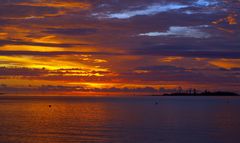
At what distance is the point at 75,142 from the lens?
46188 mm

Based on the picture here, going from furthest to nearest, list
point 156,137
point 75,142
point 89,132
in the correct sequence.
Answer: point 89,132, point 156,137, point 75,142

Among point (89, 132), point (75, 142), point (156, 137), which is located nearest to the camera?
point (75, 142)

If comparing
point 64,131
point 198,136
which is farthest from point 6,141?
point 198,136

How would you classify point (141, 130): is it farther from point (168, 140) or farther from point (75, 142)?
point (75, 142)

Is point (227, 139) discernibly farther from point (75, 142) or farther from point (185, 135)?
point (75, 142)

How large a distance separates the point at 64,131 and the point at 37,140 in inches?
377

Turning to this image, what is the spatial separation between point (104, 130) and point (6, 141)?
633 inches

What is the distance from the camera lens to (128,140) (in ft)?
158

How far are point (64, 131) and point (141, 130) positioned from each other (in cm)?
1122

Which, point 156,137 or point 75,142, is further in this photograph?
point 156,137

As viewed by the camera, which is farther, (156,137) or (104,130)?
(104,130)

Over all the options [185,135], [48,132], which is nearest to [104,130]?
[48,132]

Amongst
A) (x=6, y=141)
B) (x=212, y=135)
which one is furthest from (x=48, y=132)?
(x=212, y=135)

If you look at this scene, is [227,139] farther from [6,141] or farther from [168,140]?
[6,141]
